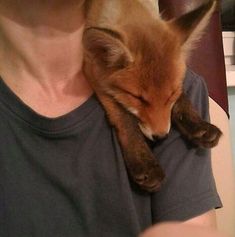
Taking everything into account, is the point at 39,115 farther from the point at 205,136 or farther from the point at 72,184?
the point at 205,136

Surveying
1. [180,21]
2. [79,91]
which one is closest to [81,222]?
[79,91]

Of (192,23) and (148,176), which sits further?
(192,23)

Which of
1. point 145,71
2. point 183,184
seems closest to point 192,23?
point 145,71

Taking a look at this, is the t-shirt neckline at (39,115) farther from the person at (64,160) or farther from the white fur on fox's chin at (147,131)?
the white fur on fox's chin at (147,131)

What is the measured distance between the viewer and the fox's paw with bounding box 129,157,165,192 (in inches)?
32.9

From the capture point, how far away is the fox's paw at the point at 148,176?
0.84 m

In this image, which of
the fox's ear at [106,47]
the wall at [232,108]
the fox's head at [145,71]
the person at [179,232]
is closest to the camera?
the person at [179,232]

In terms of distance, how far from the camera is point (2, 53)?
93 centimetres

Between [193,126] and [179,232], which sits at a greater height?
[179,232]

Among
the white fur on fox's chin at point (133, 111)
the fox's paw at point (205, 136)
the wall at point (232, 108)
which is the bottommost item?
the wall at point (232, 108)

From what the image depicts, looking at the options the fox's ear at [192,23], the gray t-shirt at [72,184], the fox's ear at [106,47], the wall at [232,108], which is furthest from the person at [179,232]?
the wall at [232,108]

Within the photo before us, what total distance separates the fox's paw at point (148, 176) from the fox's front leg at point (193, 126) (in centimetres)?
11

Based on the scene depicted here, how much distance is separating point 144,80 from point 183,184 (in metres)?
0.25

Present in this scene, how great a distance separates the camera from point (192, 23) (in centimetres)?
97
